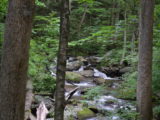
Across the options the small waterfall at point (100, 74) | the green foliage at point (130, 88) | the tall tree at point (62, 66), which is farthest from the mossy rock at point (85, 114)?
the small waterfall at point (100, 74)

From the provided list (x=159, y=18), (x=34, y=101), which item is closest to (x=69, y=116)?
(x=34, y=101)

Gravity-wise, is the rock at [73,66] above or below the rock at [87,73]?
above

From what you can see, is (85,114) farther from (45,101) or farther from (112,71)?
(112,71)

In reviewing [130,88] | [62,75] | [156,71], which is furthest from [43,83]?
[62,75]

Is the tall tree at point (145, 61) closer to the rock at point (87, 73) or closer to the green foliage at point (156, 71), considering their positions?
the green foliage at point (156, 71)

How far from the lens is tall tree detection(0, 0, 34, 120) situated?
10.1 ft

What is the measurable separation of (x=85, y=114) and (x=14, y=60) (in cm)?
530

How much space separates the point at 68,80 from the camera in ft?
46.1

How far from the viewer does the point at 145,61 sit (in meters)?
6.76

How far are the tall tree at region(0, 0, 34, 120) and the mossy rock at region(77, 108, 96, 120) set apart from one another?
4.71 meters

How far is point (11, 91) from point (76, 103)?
251 inches

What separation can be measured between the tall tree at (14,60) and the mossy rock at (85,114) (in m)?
4.71

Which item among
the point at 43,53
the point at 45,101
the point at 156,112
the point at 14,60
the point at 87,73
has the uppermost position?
the point at 14,60

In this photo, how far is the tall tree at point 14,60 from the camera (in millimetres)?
3088
